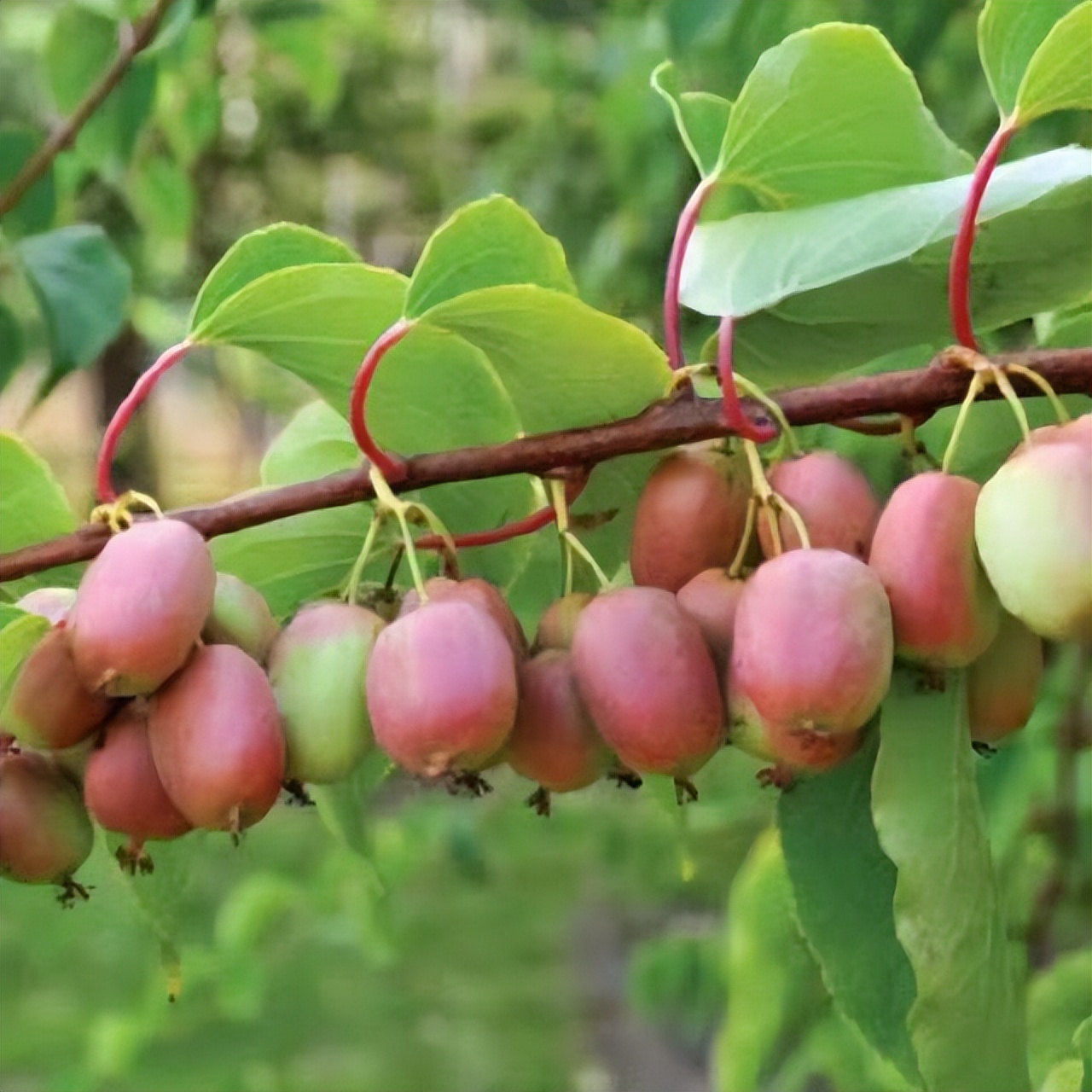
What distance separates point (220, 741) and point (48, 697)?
5 centimetres

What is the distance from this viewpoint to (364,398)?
340mm

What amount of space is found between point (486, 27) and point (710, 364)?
7.83 ft

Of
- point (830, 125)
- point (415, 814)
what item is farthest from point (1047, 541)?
point (415, 814)

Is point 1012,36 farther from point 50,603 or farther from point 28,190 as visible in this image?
point 28,190

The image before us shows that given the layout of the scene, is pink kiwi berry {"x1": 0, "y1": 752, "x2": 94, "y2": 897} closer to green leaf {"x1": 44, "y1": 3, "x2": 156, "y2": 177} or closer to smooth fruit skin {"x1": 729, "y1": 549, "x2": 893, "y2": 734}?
smooth fruit skin {"x1": 729, "y1": 549, "x2": 893, "y2": 734}

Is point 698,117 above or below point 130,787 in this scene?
above

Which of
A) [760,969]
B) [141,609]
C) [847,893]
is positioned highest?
[141,609]

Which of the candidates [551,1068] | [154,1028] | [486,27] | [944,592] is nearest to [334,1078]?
[551,1068]

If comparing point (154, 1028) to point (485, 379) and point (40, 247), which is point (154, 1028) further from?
point (485, 379)

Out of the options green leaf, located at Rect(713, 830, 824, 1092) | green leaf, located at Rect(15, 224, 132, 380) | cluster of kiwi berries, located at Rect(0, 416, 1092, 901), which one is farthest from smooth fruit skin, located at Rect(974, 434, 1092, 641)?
green leaf, located at Rect(15, 224, 132, 380)

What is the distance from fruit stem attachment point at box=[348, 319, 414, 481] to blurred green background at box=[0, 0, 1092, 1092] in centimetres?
10

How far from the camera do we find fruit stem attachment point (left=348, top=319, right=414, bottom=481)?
0.33m

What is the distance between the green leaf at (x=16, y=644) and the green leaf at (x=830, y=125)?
196 mm

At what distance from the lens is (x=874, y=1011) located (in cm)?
39
